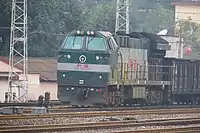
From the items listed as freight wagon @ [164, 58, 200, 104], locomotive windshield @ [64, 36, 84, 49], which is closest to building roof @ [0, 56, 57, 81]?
freight wagon @ [164, 58, 200, 104]

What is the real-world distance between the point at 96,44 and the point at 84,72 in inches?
52.7

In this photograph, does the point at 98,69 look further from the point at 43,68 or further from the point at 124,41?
the point at 43,68

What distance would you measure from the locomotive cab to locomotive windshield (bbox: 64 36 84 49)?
53mm

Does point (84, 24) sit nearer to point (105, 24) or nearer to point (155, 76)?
point (105, 24)

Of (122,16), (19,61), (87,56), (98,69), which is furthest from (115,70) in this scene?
(122,16)

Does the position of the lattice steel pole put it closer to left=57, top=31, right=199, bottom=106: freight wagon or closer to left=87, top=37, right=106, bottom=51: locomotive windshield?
left=57, top=31, right=199, bottom=106: freight wagon

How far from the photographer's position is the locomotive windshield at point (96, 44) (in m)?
24.0

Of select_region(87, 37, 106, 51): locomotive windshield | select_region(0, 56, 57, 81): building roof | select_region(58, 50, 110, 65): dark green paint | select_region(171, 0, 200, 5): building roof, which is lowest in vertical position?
select_region(0, 56, 57, 81): building roof

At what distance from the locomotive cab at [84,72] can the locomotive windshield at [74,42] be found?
5 cm

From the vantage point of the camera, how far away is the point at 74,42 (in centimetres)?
2433

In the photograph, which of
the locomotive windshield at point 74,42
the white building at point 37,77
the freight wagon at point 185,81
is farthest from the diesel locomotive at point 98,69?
the white building at point 37,77

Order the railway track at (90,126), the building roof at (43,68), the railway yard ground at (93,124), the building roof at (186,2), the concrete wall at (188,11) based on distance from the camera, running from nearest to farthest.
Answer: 1. the railway track at (90,126)
2. the railway yard ground at (93,124)
3. the building roof at (43,68)
4. the building roof at (186,2)
5. the concrete wall at (188,11)

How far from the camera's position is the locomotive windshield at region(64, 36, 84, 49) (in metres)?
24.2

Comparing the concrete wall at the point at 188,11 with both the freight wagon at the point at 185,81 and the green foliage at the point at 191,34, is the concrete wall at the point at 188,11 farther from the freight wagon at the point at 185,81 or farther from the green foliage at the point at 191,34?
the freight wagon at the point at 185,81
